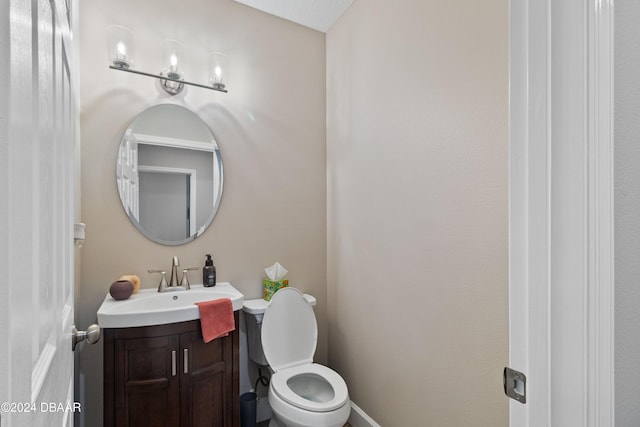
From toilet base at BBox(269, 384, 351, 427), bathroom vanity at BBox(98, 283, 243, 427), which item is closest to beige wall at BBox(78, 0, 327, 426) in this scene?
bathroom vanity at BBox(98, 283, 243, 427)

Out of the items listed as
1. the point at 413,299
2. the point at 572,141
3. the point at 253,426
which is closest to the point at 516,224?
the point at 572,141

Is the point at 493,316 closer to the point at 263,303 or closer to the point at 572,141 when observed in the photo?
the point at 572,141

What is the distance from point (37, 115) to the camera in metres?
0.46

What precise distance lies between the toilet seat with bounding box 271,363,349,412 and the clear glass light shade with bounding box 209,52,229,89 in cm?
176

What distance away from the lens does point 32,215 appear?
1.44ft

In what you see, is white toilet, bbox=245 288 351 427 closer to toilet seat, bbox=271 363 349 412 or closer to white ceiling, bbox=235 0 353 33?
toilet seat, bbox=271 363 349 412

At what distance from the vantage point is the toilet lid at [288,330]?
1.85m

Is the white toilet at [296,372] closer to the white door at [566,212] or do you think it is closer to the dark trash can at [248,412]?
the dark trash can at [248,412]

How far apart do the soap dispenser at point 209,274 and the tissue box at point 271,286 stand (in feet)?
1.09

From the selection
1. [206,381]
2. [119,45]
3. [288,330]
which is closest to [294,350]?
[288,330]

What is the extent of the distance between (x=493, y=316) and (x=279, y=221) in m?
1.43

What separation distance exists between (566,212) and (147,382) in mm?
1664

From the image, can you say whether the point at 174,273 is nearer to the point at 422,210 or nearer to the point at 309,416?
the point at 309,416

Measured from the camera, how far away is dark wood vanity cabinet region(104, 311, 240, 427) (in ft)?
4.50
